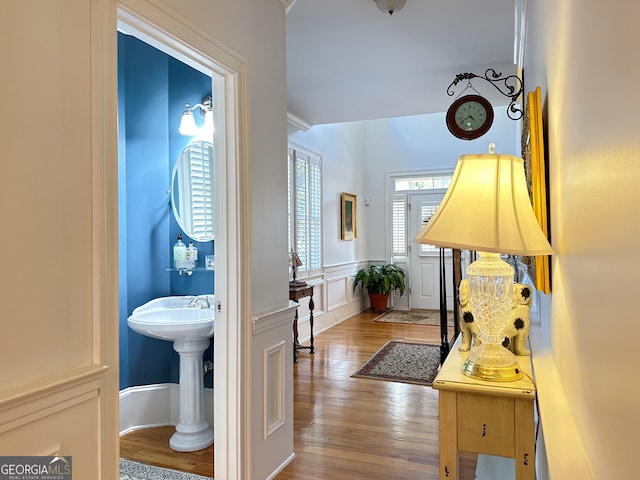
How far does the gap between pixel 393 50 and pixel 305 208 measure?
2.65 metres

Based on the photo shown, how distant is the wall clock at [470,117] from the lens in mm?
3553

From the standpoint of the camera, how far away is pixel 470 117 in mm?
3631

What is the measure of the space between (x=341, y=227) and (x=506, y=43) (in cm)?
400

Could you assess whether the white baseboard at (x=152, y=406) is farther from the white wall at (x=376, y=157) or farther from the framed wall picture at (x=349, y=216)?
the framed wall picture at (x=349, y=216)

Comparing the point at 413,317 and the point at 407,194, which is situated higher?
the point at 407,194

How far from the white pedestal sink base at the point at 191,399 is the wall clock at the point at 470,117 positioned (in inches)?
102

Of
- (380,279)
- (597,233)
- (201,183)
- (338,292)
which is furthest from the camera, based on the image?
(380,279)

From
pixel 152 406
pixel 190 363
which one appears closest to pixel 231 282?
pixel 190 363

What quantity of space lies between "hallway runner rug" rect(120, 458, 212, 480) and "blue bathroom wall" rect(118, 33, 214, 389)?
0.59 meters

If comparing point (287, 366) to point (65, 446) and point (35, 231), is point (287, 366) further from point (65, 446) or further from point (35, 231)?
point (35, 231)

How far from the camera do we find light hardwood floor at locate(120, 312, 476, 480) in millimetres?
2510

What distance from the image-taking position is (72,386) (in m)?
1.25

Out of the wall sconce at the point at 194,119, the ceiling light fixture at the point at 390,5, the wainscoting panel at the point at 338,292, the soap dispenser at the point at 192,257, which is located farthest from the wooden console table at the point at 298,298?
the ceiling light fixture at the point at 390,5

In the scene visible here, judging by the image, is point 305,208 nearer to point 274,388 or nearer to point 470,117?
point 470,117
